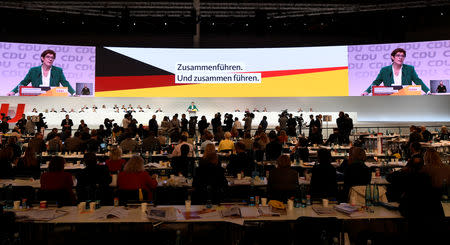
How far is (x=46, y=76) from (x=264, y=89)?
10423 mm

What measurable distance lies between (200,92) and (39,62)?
773 cm

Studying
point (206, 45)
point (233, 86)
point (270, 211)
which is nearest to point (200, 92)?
point (233, 86)

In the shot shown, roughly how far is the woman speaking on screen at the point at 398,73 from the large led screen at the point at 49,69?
45.2 feet

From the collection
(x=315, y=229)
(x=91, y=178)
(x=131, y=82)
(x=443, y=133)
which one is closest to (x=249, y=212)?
(x=315, y=229)

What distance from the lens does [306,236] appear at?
9.17 ft

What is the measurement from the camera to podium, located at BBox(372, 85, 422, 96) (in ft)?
53.3

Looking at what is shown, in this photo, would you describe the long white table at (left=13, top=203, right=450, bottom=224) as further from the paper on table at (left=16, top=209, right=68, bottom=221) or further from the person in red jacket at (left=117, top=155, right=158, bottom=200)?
the person in red jacket at (left=117, top=155, right=158, bottom=200)

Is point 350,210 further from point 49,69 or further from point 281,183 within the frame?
point 49,69

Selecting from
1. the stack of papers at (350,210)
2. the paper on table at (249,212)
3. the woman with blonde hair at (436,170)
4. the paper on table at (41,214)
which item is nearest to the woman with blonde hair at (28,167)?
the paper on table at (41,214)

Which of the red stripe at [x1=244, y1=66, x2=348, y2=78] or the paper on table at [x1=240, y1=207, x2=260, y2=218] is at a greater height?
the red stripe at [x1=244, y1=66, x2=348, y2=78]

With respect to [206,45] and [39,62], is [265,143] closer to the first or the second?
[206,45]

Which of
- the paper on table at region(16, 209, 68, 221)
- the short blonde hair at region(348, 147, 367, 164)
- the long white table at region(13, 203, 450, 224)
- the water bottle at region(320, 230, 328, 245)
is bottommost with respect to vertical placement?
the water bottle at region(320, 230, 328, 245)

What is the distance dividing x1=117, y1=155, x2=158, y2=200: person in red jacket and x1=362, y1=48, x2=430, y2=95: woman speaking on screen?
1490 centimetres

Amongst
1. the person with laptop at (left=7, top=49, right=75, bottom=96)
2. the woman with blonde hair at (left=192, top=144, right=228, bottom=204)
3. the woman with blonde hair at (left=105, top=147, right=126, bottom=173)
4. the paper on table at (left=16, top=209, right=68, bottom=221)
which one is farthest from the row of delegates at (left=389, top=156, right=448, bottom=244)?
the person with laptop at (left=7, top=49, right=75, bottom=96)
